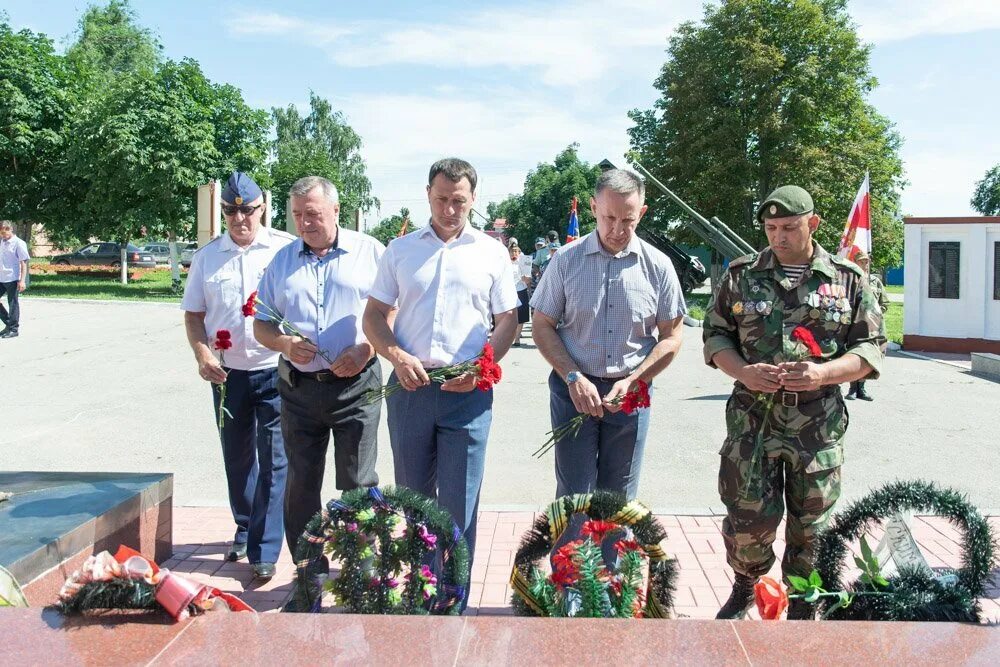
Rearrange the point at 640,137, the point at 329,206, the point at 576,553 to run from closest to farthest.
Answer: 1. the point at 576,553
2. the point at 329,206
3. the point at 640,137

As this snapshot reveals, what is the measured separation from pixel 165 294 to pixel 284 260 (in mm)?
22926

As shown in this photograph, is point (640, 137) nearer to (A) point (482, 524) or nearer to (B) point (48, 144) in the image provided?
(B) point (48, 144)

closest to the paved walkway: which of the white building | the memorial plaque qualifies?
the white building

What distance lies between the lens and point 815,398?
328cm

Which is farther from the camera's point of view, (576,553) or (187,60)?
(187,60)

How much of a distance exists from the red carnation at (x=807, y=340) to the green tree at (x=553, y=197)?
48896mm

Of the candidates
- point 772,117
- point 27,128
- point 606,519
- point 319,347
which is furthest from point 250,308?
point 772,117

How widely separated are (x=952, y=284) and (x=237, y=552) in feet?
48.1

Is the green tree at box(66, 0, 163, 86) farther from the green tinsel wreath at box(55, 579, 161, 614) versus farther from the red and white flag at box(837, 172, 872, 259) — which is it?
the green tinsel wreath at box(55, 579, 161, 614)

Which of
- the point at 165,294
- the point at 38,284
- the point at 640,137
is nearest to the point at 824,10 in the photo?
the point at 640,137

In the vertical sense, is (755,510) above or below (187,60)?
below

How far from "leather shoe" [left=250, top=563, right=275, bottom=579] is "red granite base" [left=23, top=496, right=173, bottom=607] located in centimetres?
55

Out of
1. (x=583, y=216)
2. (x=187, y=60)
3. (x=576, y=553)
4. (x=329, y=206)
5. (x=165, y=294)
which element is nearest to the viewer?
(x=576, y=553)

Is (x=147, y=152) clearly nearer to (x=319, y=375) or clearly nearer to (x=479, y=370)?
(x=319, y=375)
